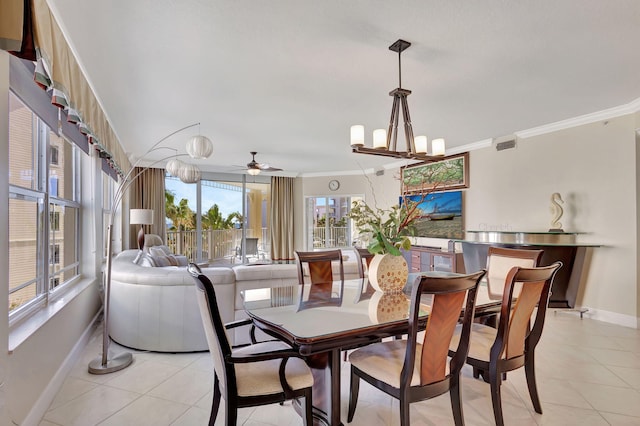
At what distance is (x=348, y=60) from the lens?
2775 mm

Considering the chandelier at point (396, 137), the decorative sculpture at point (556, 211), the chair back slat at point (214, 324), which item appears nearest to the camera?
the chair back slat at point (214, 324)

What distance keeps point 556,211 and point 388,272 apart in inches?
129

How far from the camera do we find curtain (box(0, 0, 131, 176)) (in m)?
1.27

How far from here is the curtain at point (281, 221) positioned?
8.96 meters

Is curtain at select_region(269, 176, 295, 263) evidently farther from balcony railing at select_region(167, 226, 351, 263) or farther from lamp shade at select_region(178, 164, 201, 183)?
lamp shade at select_region(178, 164, 201, 183)

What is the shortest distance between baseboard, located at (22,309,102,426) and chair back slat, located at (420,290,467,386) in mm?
2184

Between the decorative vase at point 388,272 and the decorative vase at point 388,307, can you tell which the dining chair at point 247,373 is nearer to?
the decorative vase at point 388,307

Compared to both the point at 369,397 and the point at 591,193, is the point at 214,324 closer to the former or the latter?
the point at 369,397

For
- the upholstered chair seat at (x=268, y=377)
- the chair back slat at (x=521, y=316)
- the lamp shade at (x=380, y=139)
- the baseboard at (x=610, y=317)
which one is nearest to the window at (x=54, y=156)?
the upholstered chair seat at (x=268, y=377)

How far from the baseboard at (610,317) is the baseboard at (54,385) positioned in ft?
17.8

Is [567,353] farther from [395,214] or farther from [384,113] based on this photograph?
[384,113]

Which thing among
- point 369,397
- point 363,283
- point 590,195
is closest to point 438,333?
point 369,397

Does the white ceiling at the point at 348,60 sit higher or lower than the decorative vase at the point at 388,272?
higher

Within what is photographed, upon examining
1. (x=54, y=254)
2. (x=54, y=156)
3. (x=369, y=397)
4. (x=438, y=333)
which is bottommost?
(x=369, y=397)
